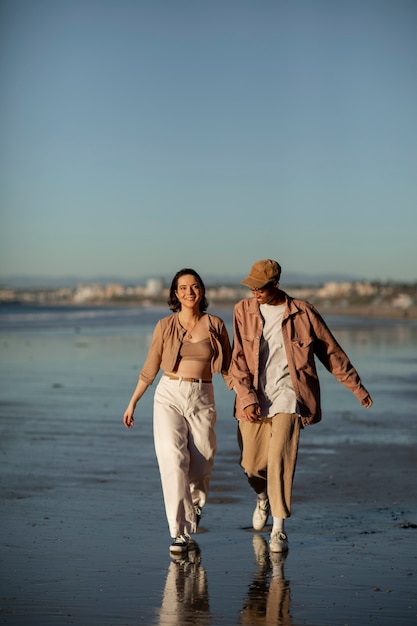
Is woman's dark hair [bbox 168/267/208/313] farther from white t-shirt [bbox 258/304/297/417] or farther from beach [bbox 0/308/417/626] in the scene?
beach [bbox 0/308/417/626]

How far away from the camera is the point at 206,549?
714 cm

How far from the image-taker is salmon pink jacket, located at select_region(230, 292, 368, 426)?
7.30 metres

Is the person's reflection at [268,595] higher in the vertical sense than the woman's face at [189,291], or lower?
lower

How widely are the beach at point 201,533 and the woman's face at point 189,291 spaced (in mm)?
1481

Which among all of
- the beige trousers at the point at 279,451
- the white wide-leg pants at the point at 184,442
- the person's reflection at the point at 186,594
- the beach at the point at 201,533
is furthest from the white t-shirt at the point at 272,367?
the person's reflection at the point at 186,594

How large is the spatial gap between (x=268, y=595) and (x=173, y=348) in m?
1.92

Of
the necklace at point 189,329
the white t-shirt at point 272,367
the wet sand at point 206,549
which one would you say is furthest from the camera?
the necklace at point 189,329

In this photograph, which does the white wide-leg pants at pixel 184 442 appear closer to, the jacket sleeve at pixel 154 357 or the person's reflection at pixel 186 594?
the jacket sleeve at pixel 154 357

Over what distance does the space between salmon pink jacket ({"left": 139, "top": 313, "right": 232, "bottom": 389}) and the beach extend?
3.46 ft

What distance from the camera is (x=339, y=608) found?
5.73m

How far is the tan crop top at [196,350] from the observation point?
742 cm

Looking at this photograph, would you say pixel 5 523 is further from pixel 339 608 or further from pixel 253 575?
pixel 339 608

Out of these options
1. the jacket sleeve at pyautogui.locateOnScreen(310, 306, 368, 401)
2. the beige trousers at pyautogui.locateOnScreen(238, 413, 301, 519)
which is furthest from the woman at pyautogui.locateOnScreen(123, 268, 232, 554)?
the jacket sleeve at pyautogui.locateOnScreen(310, 306, 368, 401)

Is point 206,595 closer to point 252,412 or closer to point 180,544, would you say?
point 180,544
